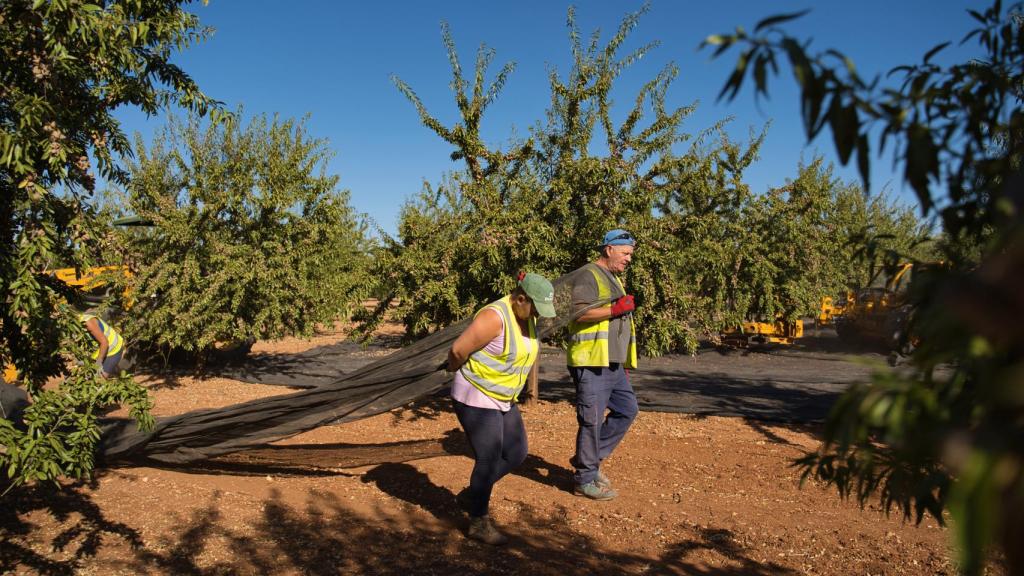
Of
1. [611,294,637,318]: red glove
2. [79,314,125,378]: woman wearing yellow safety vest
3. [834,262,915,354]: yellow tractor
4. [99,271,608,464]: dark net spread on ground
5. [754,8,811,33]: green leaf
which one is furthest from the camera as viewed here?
[79,314,125,378]: woman wearing yellow safety vest

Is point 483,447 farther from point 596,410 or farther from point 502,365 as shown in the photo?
point 596,410

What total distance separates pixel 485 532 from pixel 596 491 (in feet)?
3.80

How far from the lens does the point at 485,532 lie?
4.21 meters

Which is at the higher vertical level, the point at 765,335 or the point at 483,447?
the point at 765,335

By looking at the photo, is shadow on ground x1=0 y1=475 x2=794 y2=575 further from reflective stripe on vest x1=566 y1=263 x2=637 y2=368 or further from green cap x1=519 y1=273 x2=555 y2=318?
green cap x1=519 y1=273 x2=555 y2=318

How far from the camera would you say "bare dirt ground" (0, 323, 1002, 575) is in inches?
155

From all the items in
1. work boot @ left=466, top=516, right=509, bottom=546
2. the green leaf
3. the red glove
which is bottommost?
work boot @ left=466, top=516, right=509, bottom=546

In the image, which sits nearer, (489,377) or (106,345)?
(489,377)

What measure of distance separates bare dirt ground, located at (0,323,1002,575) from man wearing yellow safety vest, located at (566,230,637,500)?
28cm

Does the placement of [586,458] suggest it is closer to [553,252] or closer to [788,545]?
[788,545]

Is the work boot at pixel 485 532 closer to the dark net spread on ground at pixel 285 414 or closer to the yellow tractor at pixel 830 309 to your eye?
the dark net spread on ground at pixel 285 414

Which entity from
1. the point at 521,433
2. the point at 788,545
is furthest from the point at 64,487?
the point at 788,545

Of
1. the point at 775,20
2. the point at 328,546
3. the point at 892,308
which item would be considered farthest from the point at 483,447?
the point at 775,20

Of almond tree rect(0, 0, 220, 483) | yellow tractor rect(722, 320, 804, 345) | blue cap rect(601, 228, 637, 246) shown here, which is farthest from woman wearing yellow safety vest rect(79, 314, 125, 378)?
yellow tractor rect(722, 320, 804, 345)
